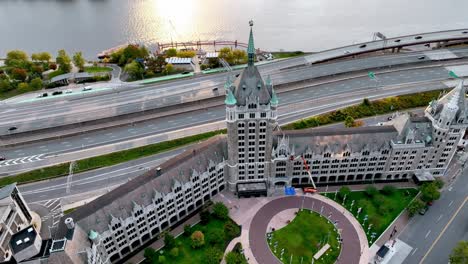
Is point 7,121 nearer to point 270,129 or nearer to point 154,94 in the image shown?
point 154,94

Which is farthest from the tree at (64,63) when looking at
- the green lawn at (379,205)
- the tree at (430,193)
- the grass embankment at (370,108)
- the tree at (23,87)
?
the tree at (430,193)

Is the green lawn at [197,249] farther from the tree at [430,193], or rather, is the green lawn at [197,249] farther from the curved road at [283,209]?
the tree at [430,193]

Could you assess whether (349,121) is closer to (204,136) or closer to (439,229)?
(439,229)

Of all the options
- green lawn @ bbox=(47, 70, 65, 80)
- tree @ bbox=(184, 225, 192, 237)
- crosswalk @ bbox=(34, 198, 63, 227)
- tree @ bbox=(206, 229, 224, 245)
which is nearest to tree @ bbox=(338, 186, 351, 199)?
tree @ bbox=(206, 229, 224, 245)

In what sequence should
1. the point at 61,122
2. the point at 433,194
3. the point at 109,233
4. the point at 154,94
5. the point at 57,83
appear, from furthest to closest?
the point at 57,83 → the point at 154,94 → the point at 61,122 → the point at 433,194 → the point at 109,233

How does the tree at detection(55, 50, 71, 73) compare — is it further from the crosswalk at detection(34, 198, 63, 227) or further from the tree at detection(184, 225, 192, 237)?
the tree at detection(184, 225, 192, 237)

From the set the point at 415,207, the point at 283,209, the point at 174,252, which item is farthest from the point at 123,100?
the point at 415,207

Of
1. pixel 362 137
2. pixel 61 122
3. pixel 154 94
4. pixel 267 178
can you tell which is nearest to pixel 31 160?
pixel 61 122
